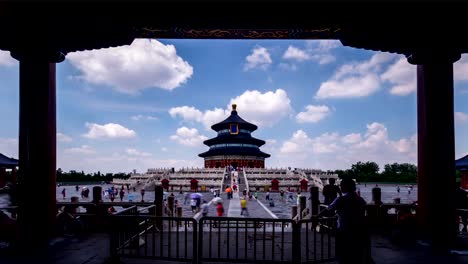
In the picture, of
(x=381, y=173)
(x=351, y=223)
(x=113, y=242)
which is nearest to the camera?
(x=351, y=223)

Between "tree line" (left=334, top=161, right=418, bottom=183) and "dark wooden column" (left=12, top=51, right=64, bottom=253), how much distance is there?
9284 centimetres

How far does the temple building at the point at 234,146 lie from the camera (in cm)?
7162

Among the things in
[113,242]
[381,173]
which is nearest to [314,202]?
[113,242]

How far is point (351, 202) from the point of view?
17.9 ft

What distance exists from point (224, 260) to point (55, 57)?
20.1 feet

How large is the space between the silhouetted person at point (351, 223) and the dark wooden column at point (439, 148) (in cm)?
396

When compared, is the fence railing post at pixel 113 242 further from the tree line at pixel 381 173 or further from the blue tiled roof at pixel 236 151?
the tree line at pixel 381 173

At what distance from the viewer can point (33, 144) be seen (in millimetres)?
8383

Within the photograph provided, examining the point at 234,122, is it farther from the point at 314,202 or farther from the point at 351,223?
the point at 351,223

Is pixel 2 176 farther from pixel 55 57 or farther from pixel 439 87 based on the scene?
pixel 439 87

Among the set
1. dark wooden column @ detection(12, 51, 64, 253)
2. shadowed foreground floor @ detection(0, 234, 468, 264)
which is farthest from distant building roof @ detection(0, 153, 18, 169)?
shadowed foreground floor @ detection(0, 234, 468, 264)

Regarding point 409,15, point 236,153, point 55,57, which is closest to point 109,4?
point 55,57

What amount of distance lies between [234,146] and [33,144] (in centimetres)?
6615

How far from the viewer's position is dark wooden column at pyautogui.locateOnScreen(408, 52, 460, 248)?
8.38m
